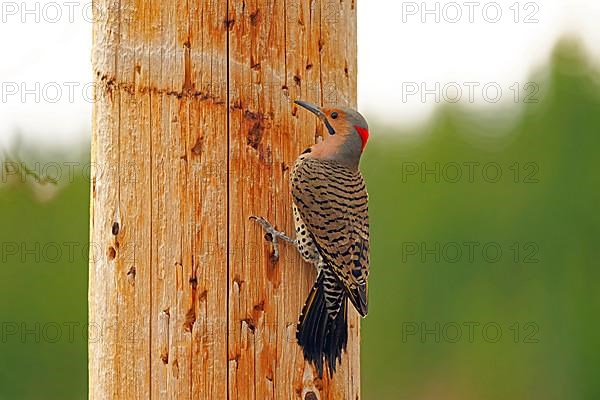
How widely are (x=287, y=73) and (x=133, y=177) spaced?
0.53 m

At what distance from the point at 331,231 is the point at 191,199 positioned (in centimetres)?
56

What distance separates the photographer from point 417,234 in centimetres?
1159

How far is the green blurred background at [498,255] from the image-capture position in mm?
11297

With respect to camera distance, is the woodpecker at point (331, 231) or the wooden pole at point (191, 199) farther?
the woodpecker at point (331, 231)

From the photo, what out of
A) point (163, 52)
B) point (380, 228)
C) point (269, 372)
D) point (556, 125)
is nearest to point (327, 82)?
point (163, 52)

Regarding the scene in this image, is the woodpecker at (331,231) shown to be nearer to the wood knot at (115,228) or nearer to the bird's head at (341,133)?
the bird's head at (341,133)

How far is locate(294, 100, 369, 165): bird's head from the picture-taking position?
2.51 m

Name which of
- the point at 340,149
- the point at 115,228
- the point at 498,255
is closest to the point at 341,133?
the point at 340,149

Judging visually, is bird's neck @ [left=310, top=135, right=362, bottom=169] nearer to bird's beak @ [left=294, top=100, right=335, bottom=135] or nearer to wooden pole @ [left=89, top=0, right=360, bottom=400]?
bird's beak @ [left=294, top=100, right=335, bottom=135]

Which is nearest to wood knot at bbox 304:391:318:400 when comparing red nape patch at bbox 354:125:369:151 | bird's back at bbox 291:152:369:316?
bird's back at bbox 291:152:369:316

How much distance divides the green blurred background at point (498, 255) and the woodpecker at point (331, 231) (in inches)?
326

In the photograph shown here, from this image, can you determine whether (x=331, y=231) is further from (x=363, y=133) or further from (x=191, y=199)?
(x=191, y=199)

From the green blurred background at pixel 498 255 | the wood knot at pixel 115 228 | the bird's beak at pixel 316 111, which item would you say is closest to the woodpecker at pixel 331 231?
the bird's beak at pixel 316 111

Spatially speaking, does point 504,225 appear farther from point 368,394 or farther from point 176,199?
point 176,199
